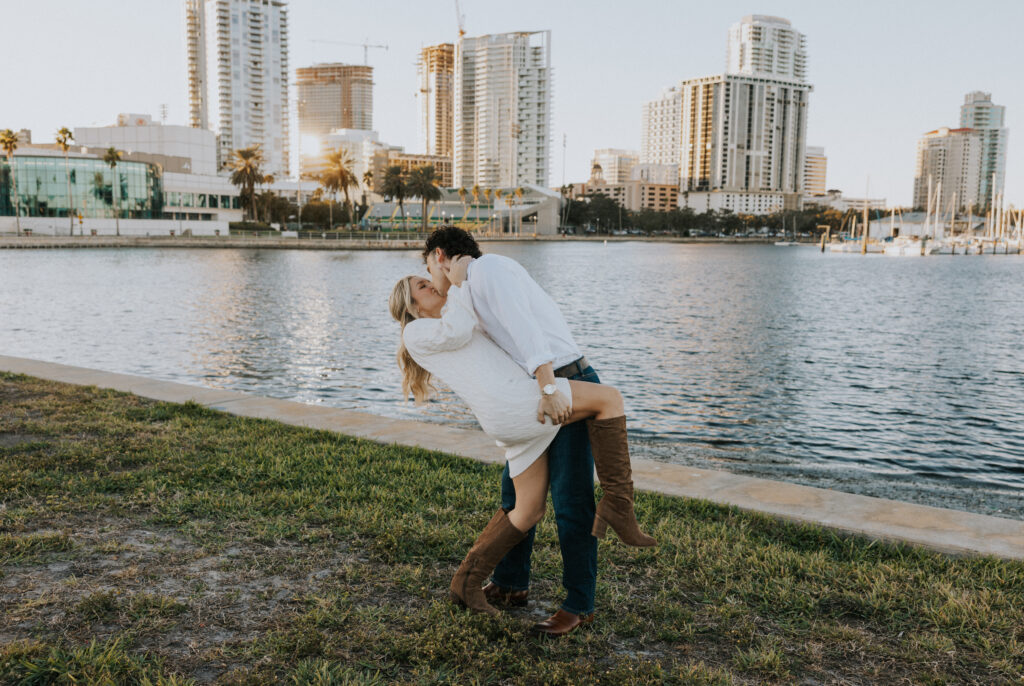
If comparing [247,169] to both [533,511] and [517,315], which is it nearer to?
[533,511]

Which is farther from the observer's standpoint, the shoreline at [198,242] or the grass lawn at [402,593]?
the shoreline at [198,242]

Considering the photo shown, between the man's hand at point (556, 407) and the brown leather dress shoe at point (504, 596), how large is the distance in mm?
1205

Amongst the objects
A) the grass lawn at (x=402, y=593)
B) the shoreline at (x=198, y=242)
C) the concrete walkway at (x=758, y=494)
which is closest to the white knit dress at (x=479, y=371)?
the grass lawn at (x=402, y=593)

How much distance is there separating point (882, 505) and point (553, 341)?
3.49 meters

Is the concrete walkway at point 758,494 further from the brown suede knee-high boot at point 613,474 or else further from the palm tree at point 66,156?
the palm tree at point 66,156

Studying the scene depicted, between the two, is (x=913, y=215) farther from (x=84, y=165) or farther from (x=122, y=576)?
(x=122, y=576)

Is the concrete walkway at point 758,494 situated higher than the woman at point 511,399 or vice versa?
the woman at point 511,399

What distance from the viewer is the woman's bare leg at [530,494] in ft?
11.2

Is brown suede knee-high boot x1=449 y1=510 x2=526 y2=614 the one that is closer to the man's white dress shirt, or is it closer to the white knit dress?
the white knit dress

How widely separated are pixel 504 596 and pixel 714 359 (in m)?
15.5

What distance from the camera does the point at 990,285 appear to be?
166 ft

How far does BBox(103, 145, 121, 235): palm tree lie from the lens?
8956 centimetres

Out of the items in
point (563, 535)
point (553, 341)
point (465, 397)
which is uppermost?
point (553, 341)

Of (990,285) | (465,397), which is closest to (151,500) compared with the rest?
(465,397)
